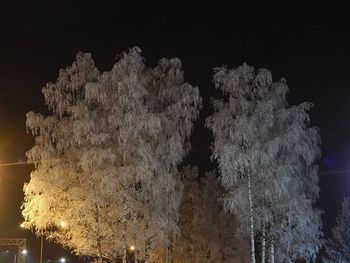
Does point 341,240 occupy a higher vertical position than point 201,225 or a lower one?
lower

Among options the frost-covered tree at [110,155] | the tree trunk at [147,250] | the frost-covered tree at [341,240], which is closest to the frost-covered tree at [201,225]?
the frost-covered tree at [341,240]

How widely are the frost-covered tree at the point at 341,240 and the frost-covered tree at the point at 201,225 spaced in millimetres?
7588

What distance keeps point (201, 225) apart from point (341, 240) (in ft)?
33.8

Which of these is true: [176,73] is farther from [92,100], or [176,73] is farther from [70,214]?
[70,214]

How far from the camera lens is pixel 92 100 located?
87.5 feet

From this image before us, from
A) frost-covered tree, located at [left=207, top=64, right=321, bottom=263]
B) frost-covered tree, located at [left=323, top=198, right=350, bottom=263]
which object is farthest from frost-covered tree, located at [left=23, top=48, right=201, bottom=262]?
frost-covered tree, located at [left=323, top=198, right=350, bottom=263]

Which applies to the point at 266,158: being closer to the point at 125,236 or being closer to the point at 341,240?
the point at 125,236

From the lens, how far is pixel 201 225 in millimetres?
44250

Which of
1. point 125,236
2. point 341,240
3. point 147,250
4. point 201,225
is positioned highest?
point 201,225

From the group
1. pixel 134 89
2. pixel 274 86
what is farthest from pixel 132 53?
pixel 274 86

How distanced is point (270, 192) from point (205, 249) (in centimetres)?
1946

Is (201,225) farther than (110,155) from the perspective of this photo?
Yes

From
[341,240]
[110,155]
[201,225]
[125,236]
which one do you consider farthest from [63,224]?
[341,240]

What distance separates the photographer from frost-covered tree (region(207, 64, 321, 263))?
26.3 meters
